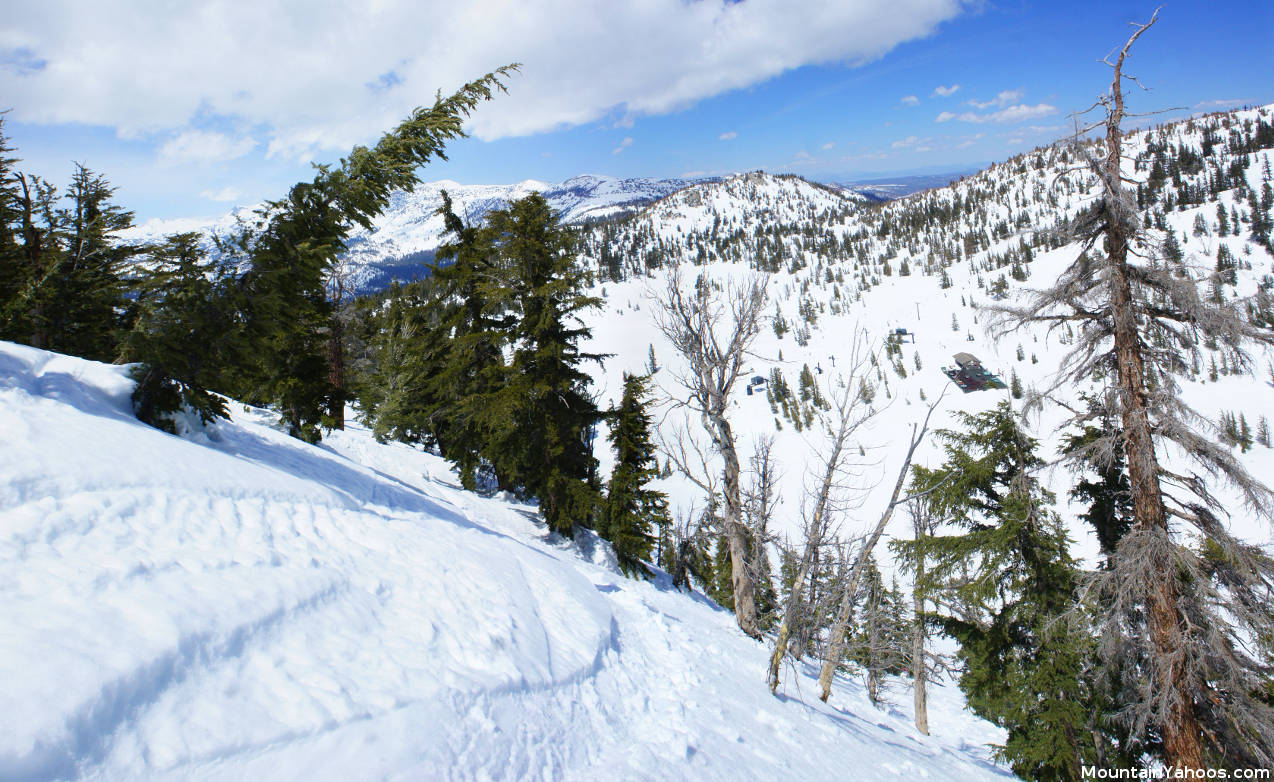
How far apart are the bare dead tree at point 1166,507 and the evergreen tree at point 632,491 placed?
10.2 metres

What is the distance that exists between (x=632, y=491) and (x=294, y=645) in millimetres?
12196

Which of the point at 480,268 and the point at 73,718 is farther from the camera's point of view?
the point at 480,268

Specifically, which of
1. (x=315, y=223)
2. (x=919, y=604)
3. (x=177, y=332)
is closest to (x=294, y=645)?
(x=177, y=332)

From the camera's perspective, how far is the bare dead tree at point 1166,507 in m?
7.31

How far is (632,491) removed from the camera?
52.0 ft

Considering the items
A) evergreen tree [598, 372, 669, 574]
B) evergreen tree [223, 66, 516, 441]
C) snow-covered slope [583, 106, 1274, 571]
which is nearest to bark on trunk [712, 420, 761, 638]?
evergreen tree [598, 372, 669, 574]

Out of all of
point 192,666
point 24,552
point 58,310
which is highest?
point 58,310

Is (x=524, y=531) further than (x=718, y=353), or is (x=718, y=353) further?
(x=524, y=531)

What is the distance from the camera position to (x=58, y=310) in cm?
1348

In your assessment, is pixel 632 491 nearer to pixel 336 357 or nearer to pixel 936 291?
pixel 336 357

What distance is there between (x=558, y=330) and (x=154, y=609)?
11.0 meters

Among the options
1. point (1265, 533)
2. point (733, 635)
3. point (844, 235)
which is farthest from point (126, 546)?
point (844, 235)

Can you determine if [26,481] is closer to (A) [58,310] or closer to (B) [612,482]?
(B) [612,482]

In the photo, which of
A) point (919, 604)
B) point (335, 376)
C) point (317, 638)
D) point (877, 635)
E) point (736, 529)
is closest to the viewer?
point (317, 638)
